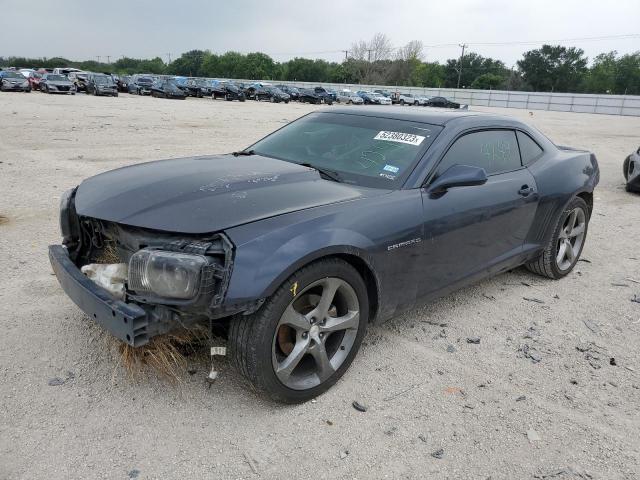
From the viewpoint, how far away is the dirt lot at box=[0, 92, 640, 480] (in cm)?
236

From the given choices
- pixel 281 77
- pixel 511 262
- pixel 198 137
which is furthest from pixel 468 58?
pixel 511 262

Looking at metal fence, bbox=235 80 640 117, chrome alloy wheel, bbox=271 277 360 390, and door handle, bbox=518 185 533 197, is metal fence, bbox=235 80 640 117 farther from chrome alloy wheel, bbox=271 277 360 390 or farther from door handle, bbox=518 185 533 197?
chrome alloy wheel, bbox=271 277 360 390

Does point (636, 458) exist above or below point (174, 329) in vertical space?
below

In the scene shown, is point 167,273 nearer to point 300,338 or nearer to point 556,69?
point 300,338

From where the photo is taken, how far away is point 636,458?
249 cm

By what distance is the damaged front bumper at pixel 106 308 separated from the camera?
7.43 feet

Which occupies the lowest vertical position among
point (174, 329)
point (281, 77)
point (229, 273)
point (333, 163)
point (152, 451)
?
point (152, 451)

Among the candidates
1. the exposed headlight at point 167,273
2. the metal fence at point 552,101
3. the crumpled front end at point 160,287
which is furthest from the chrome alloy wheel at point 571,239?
the metal fence at point 552,101

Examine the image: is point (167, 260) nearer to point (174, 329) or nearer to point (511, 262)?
point (174, 329)

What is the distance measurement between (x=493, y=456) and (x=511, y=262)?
201 centimetres

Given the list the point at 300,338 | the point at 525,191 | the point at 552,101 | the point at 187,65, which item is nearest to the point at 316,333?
the point at 300,338

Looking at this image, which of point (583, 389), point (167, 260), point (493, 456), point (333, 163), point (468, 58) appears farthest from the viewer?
point (468, 58)

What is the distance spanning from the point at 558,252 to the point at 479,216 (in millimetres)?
1649

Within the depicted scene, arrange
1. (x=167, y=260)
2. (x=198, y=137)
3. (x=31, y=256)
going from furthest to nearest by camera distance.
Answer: (x=198, y=137), (x=31, y=256), (x=167, y=260)
